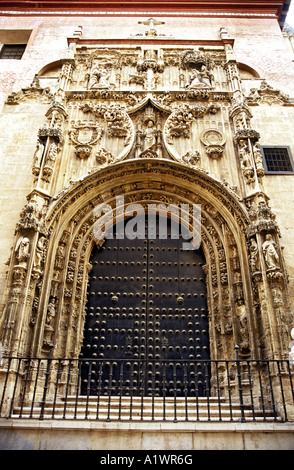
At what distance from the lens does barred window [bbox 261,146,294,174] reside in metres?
9.95

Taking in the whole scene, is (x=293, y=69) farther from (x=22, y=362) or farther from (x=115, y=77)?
(x=22, y=362)

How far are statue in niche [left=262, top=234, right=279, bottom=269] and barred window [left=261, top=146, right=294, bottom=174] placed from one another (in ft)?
8.69

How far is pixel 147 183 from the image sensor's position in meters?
9.93

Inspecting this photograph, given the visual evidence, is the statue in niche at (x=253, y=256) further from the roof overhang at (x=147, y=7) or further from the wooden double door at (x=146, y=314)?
the roof overhang at (x=147, y=7)

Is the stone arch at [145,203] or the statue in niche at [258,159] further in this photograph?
the statue in niche at [258,159]

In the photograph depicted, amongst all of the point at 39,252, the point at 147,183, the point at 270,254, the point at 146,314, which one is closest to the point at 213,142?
the point at 147,183

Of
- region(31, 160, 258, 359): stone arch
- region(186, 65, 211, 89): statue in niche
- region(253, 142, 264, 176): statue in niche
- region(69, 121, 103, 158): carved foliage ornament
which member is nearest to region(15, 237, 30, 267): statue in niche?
region(31, 160, 258, 359): stone arch

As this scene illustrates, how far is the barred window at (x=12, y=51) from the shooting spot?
1408 cm

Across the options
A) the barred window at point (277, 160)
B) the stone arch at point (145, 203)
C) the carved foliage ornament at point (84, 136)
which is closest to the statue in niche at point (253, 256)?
the stone arch at point (145, 203)

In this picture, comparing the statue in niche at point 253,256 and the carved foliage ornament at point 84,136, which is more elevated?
the carved foliage ornament at point 84,136

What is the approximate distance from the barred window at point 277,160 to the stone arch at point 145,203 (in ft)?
5.62

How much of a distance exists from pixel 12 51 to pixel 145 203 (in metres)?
8.73

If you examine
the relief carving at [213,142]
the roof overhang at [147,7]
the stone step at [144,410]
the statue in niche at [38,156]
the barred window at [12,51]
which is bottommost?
the stone step at [144,410]

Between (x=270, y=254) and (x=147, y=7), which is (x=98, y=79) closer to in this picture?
(x=147, y=7)
